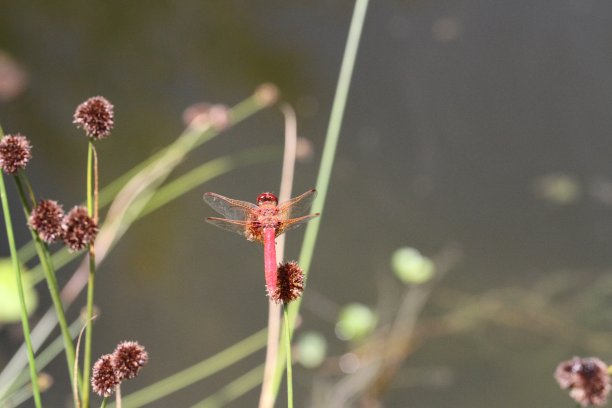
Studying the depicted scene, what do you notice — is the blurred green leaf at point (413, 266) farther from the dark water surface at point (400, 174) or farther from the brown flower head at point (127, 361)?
the brown flower head at point (127, 361)

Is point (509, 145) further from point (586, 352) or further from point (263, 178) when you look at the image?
point (263, 178)

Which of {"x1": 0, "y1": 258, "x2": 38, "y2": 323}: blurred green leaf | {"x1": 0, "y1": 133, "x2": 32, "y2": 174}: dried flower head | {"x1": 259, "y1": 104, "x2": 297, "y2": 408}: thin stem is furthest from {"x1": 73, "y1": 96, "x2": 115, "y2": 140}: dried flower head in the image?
{"x1": 0, "y1": 258, "x2": 38, "y2": 323}: blurred green leaf

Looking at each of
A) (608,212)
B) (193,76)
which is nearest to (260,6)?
(193,76)

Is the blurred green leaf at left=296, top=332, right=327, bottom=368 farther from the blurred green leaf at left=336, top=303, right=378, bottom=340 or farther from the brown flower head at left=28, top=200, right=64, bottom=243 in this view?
the brown flower head at left=28, top=200, right=64, bottom=243

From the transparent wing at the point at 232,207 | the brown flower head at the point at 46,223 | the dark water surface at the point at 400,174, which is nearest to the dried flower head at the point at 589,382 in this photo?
the transparent wing at the point at 232,207

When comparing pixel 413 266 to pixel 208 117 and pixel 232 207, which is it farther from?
pixel 232 207
